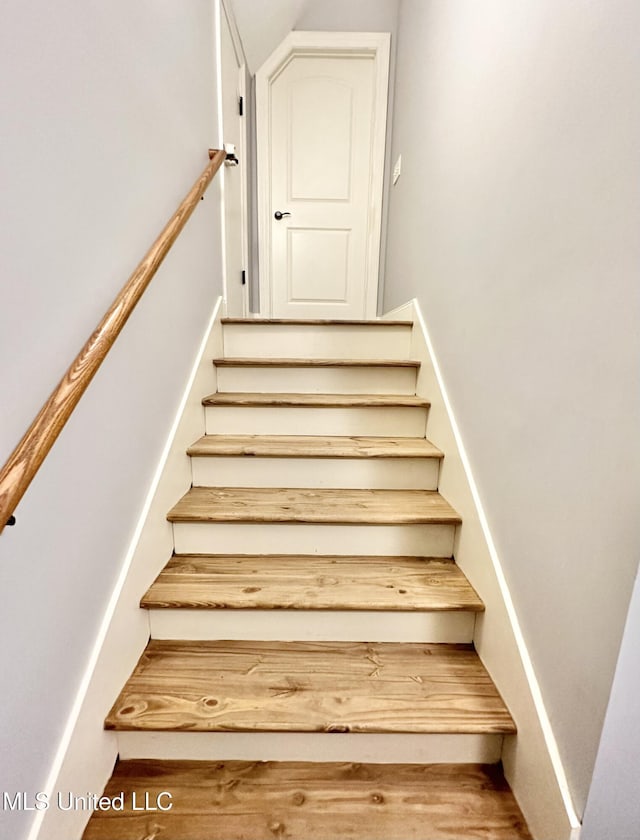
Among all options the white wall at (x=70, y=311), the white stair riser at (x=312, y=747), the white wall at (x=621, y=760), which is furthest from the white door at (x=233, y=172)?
the white wall at (x=621, y=760)

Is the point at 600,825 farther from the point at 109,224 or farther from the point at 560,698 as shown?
the point at 109,224

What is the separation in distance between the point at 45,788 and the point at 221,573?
57 cm

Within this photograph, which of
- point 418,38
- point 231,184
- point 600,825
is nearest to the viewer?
point 600,825

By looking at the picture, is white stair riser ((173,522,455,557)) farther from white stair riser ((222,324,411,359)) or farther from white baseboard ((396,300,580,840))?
white stair riser ((222,324,411,359))

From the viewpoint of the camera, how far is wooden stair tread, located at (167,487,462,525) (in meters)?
Answer: 1.27

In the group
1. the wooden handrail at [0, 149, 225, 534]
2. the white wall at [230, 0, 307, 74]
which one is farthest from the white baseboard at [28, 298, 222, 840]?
the white wall at [230, 0, 307, 74]

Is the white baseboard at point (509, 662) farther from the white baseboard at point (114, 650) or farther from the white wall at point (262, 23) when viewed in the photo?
the white wall at point (262, 23)

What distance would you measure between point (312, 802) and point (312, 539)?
0.62 meters

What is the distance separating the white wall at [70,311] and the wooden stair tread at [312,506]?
23 cm

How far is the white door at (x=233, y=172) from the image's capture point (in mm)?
2133

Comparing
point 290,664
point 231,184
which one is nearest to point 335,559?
point 290,664

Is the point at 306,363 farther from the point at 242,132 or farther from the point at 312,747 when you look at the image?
the point at 242,132

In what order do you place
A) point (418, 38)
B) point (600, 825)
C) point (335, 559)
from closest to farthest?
point (600, 825)
point (335, 559)
point (418, 38)

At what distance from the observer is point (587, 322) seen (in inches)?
29.1
